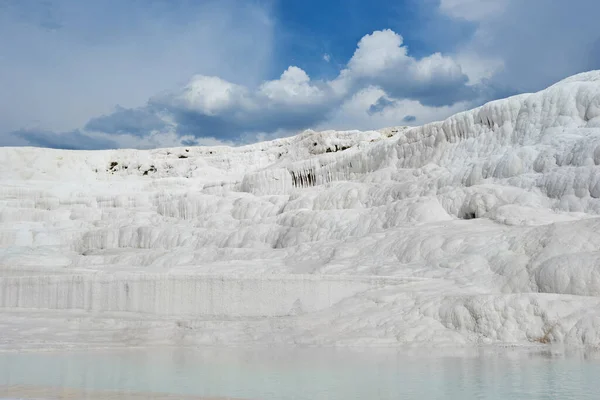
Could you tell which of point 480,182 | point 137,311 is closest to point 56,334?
point 137,311

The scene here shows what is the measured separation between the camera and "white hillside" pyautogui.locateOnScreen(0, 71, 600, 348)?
40.9ft

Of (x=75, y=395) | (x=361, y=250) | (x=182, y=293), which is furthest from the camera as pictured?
(x=361, y=250)

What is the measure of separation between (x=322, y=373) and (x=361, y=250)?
385 inches

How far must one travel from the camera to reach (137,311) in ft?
50.0

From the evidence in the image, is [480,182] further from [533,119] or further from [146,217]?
[146,217]

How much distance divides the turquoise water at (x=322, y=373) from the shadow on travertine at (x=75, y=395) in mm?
381

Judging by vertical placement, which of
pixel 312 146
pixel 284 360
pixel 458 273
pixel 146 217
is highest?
pixel 312 146

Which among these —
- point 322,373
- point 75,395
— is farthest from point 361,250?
point 75,395

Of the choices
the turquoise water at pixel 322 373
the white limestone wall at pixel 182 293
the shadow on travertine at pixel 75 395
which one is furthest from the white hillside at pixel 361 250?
the shadow on travertine at pixel 75 395

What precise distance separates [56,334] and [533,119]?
63.7ft

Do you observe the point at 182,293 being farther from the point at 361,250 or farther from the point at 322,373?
the point at 322,373

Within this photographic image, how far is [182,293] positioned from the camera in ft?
49.4

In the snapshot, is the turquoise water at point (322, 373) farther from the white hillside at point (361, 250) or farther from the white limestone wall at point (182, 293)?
the white limestone wall at point (182, 293)

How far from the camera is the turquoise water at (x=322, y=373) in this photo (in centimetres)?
702
